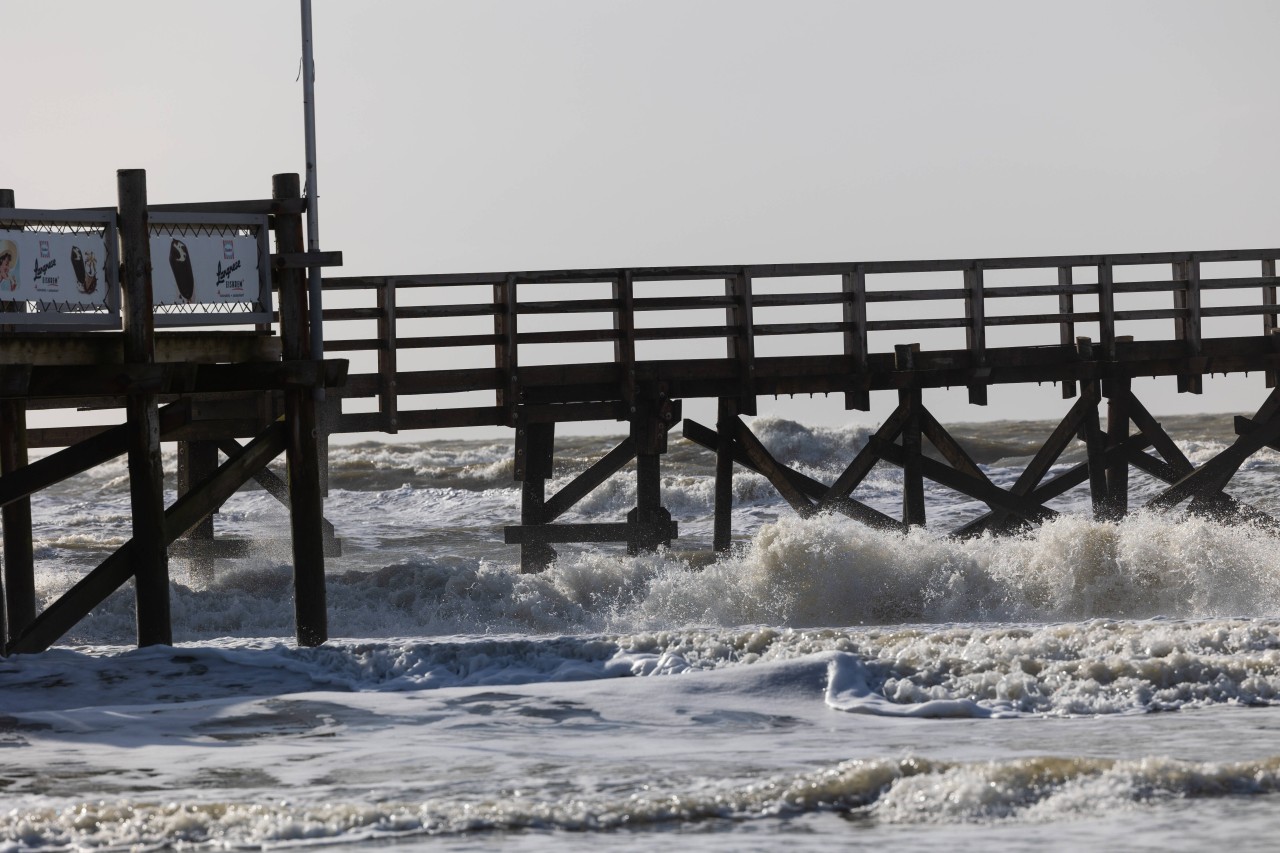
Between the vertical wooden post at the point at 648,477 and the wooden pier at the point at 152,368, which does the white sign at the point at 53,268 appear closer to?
the wooden pier at the point at 152,368

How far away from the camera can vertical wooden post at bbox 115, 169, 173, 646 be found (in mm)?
11469

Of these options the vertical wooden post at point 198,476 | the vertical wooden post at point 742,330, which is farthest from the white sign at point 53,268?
the vertical wooden post at point 742,330

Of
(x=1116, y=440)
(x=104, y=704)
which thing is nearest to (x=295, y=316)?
(x=104, y=704)

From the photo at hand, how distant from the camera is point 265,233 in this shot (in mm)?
12062

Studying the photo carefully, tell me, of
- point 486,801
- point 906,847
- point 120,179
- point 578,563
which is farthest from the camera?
point 578,563

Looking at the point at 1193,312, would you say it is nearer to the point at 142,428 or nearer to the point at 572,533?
the point at 572,533

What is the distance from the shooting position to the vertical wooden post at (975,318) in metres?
17.6

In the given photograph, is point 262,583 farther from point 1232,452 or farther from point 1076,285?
point 1232,452

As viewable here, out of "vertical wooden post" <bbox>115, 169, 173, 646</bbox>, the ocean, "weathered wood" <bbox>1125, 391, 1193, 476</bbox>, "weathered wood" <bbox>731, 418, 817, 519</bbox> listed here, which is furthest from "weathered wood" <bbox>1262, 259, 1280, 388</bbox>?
"vertical wooden post" <bbox>115, 169, 173, 646</bbox>

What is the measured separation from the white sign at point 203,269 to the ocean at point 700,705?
2.29 meters

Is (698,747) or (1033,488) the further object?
(1033,488)

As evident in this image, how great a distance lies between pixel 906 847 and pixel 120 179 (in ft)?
23.0

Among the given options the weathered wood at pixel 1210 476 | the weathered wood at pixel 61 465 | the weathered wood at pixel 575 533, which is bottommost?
the weathered wood at pixel 575 533

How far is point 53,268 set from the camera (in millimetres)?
11305
